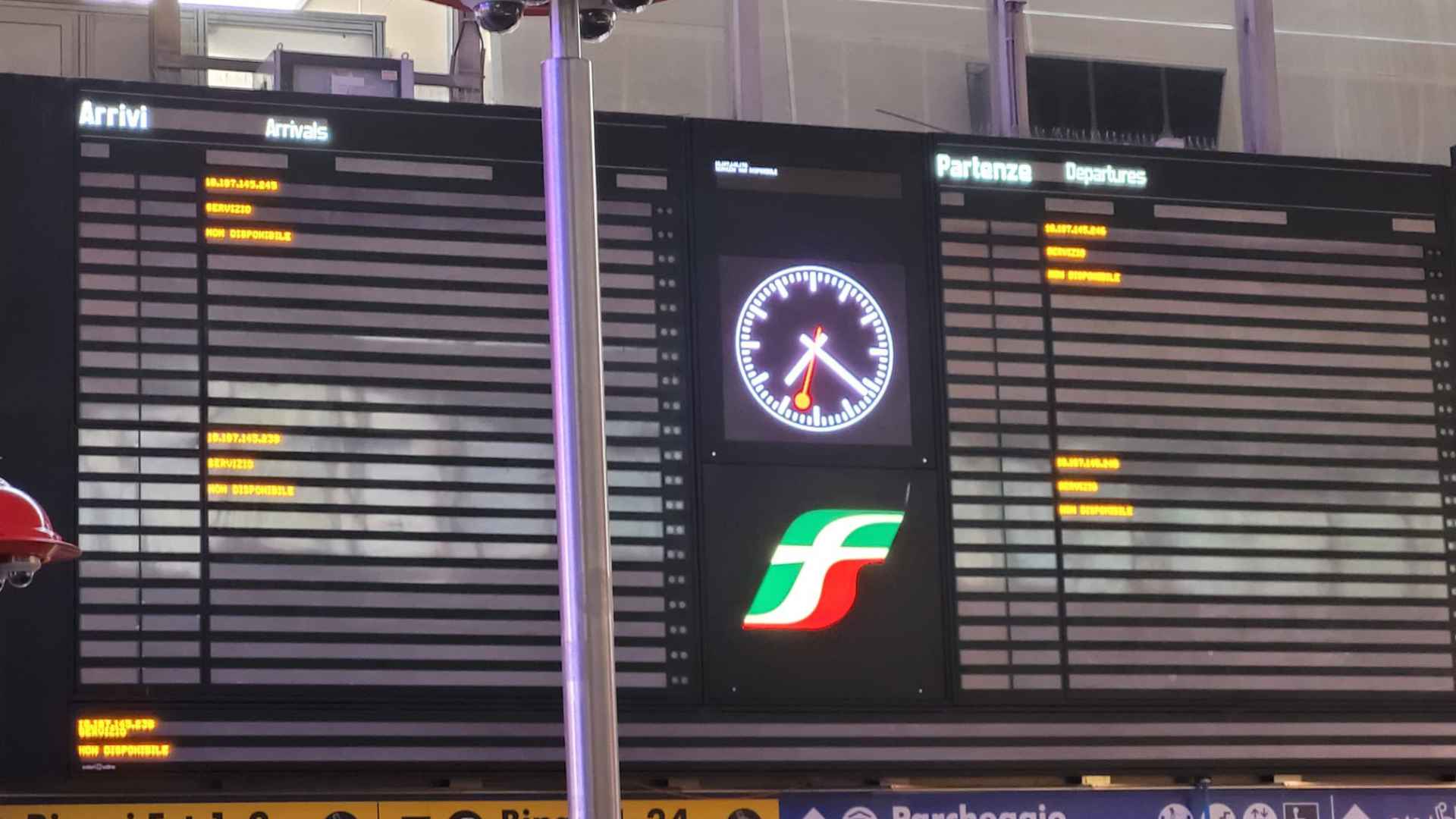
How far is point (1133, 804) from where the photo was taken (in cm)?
754

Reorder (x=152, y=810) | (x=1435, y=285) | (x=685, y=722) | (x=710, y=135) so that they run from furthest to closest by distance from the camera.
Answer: (x=1435, y=285) < (x=710, y=135) < (x=685, y=722) < (x=152, y=810)

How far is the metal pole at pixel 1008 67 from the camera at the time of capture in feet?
27.1

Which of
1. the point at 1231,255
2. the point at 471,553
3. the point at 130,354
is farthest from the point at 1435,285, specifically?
the point at 130,354

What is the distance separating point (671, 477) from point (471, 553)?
0.66 metres

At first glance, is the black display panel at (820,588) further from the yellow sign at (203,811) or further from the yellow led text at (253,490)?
the yellow led text at (253,490)

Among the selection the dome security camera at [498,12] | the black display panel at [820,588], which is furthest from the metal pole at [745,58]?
the dome security camera at [498,12]

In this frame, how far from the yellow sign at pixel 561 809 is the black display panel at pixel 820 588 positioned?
1.00ft

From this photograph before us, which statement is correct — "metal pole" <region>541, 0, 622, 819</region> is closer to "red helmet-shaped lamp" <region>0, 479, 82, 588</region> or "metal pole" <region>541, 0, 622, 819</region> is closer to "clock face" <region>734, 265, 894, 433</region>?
"red helmet-shaped lamp" <region>0, 479, 82, 588</region>

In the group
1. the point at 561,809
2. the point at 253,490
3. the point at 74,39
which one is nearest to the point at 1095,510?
the point at 561,809

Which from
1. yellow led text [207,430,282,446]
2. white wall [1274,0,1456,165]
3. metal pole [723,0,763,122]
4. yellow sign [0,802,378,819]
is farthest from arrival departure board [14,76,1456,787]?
white wall [1274,0,1456,165]

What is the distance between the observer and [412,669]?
6910mm

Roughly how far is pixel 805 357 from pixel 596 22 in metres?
2.90

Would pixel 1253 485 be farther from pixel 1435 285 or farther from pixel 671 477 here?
pixel 671 477

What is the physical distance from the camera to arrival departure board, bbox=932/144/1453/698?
7578 mm
